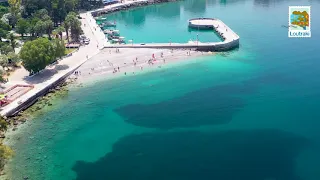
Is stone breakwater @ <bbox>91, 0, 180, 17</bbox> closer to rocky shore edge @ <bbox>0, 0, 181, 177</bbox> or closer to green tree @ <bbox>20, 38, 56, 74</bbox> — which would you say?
green tree @ <bbox>20, 38, 56, 74</bbox>

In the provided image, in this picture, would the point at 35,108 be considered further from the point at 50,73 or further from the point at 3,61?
the point at 3,61

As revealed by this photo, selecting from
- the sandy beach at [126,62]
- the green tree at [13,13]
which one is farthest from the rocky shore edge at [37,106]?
the green tree at [13,13]

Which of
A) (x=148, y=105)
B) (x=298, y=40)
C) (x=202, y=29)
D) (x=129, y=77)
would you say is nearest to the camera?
(x=148, y=105)

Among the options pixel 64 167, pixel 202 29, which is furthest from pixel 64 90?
pixel 202 29

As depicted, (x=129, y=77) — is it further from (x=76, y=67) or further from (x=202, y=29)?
(x=202, y=29)

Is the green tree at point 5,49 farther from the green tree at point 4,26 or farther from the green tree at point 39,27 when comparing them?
the green tree at point 4,26

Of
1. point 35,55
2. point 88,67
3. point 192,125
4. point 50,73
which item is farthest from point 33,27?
point 192,125
